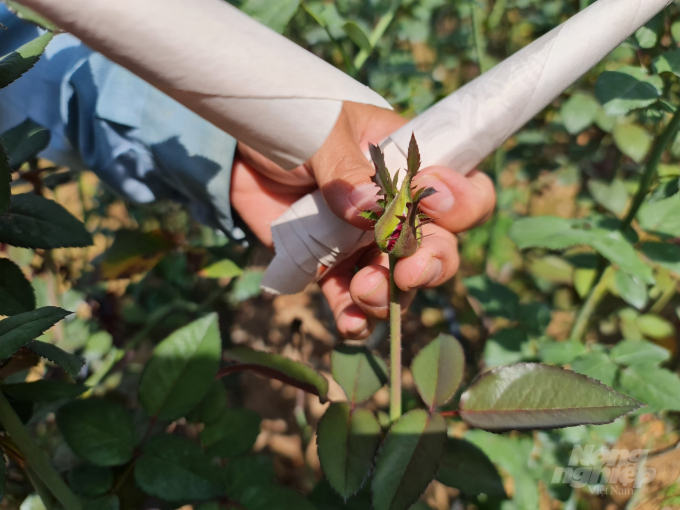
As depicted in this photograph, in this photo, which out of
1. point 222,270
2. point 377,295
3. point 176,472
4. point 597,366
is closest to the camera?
point 176,472

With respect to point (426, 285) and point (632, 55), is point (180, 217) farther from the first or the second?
point (632, 55)

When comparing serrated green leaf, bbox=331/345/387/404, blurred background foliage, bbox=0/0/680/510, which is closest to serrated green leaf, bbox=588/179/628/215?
blurred background foliage, bbox=0/0/680/510

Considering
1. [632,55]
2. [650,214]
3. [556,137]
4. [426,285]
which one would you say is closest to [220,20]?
[426,285]

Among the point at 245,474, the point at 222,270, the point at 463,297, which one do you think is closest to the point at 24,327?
the point at 245,474

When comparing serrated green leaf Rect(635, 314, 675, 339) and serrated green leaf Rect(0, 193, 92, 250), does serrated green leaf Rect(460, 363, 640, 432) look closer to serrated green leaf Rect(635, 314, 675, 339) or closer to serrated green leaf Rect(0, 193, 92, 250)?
serrated green leaf Rect(0, 193, 92, 250)

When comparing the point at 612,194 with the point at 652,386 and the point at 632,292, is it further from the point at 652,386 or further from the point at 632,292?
the point at 652,386

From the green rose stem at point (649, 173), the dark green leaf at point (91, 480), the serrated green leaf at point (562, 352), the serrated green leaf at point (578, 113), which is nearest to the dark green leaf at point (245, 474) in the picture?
the dark green leaf at point (91, 480)
